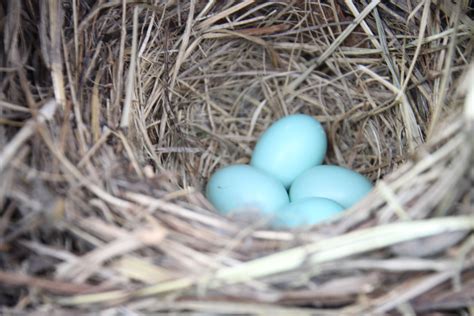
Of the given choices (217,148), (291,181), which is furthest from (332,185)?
(217,148)

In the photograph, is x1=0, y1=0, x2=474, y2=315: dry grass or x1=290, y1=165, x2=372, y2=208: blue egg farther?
x1=290, y1=165, x2=372, y2=208: blue egg

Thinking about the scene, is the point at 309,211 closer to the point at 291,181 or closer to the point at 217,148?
the point at 291,181

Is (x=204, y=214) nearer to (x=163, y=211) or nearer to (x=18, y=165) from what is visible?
(x=163, y=211)

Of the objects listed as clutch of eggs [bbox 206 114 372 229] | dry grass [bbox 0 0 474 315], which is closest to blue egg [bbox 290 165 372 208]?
clutch of eggs [bbox 206 114 372 229]

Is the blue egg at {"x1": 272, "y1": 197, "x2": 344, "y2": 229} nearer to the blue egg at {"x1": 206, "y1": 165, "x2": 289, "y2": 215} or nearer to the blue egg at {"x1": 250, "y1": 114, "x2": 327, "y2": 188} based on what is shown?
the blue egg at {"x1": 206, "y1": 165, "x2": 289, "y2": 215}

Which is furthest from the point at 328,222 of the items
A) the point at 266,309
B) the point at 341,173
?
the point at 341,173

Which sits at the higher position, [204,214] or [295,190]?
[295,190]
